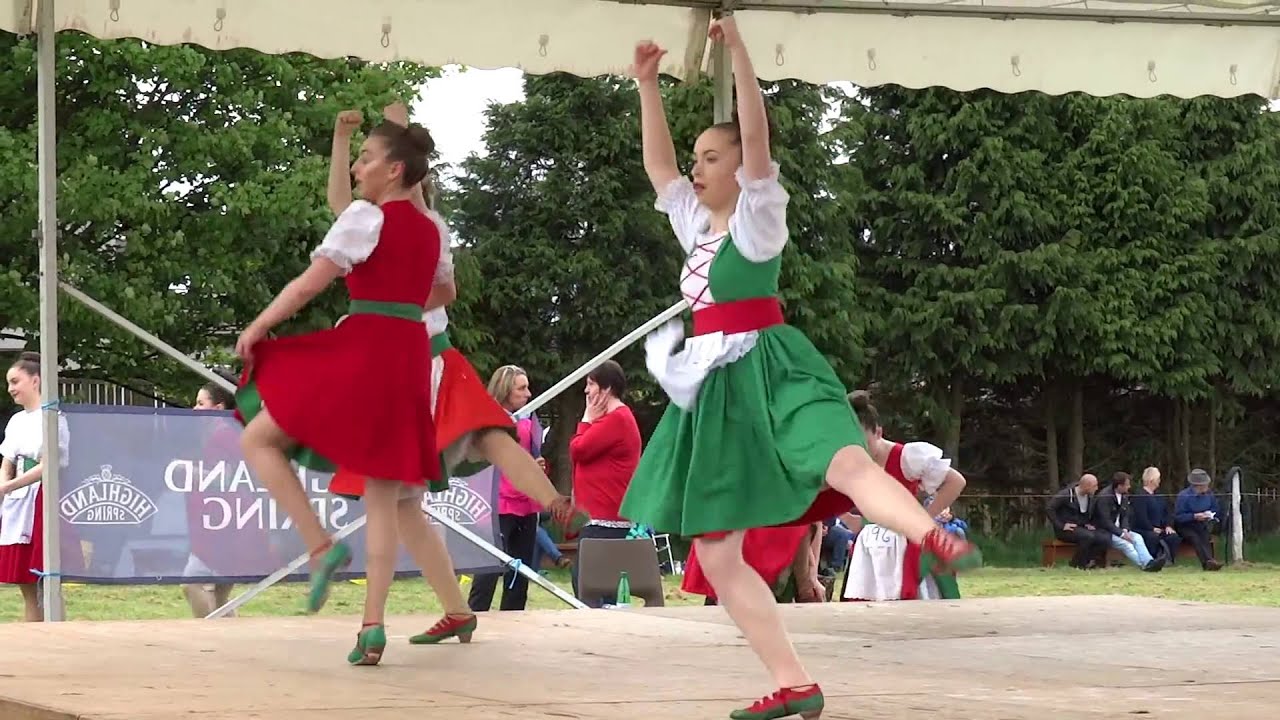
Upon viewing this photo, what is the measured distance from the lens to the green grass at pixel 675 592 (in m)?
16.9

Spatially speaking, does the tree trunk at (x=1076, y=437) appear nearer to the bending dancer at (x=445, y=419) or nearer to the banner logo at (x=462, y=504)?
the banner logo at (x=462, y=504)

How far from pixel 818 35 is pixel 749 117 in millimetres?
5223

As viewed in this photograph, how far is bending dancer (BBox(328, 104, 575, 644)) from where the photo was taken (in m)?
6.42

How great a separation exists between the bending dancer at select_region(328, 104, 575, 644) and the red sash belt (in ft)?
4.57

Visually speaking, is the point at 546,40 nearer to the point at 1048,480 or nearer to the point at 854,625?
the point at 854,625

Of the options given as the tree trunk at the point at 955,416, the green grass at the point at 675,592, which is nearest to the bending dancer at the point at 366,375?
the green grass at the point at 675,592

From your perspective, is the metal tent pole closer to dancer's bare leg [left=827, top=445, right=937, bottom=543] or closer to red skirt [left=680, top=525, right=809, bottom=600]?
red skirt [left=680, top=525, right=809, bottom=600]

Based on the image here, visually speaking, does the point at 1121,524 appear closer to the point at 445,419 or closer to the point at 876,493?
the point at 445,419

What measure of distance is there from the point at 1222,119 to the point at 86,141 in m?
19.1

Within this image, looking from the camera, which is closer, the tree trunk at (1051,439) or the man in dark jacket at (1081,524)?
the man in dark jacket at (1081,524)

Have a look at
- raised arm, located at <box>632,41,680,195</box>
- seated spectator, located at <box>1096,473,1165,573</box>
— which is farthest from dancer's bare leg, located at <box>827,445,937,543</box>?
seated spectator, located at <box>1096,473,1165,573</box>

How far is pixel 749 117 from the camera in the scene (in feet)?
16.2

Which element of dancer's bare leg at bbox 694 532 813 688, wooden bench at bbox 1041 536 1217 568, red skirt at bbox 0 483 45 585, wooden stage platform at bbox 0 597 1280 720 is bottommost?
wooden bench at bbox 1041 536 1217 568

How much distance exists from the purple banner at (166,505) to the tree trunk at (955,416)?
88.3ft
